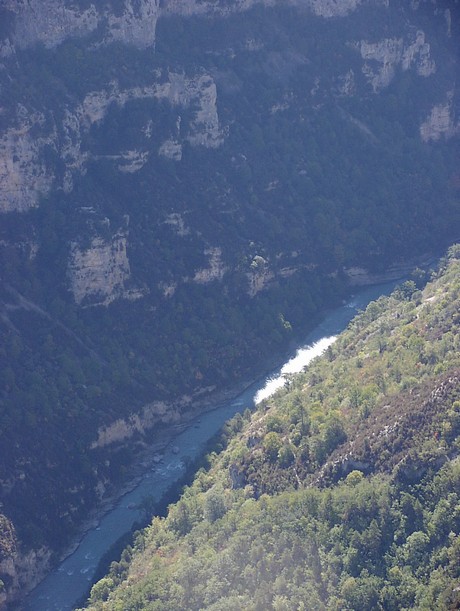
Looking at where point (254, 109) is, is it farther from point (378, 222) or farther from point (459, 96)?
point (459, 96)

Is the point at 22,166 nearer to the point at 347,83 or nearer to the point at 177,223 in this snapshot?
the point at 177,223

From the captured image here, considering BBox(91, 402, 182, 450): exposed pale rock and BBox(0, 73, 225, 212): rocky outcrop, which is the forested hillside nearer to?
BBox(91, 402, 182, 450): exposed pale rock

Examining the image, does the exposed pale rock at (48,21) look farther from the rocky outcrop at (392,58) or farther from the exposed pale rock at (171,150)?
the rocky outcrop at (392,58)

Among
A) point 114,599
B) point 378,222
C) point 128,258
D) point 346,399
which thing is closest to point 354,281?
point 378,222

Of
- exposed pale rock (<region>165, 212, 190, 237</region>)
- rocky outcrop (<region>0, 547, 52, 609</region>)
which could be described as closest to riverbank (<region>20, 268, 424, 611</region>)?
rocky outcrop (<region>0, 547, 52, 609</region>)

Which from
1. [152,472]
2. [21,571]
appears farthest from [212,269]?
[21,571]
